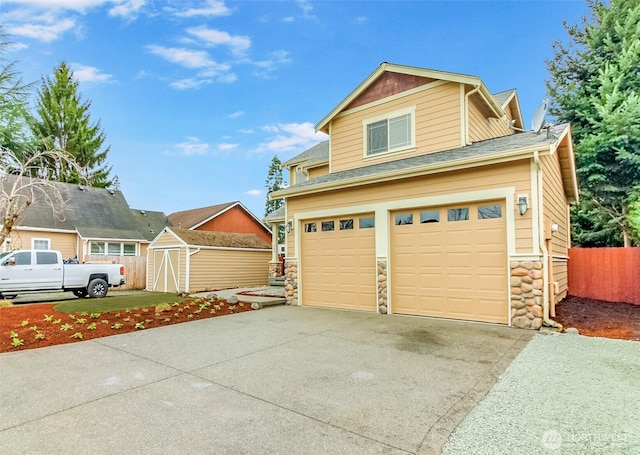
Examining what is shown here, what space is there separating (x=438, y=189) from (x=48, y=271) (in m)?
13.4

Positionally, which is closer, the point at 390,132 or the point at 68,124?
the point at 390,132

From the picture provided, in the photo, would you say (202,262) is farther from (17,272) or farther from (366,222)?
(366,222)

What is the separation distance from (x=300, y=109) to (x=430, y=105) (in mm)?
10127

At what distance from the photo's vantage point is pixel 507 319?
647 cm

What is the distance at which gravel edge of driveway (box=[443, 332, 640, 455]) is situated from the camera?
8.45ft

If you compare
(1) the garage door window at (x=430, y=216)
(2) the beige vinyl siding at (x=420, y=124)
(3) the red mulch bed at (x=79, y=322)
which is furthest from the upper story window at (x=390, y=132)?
(3) the red mulch bed at (x=79, y=322)

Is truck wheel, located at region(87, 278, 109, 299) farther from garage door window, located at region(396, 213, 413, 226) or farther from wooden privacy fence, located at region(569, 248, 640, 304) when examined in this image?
wooden privacy fence, located at region(569, 248, 640, 304)

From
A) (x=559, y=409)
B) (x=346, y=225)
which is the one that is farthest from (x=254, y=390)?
(x=346, y=225)

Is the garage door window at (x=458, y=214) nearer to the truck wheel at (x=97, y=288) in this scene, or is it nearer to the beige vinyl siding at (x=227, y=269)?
the beige vinyl siding at (x=227, y=269)

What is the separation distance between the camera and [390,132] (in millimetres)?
10062

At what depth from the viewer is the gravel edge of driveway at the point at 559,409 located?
101 inches

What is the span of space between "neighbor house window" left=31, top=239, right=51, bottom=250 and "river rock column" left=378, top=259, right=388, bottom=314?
1897 cm

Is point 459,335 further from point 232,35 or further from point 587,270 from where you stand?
point 232,35

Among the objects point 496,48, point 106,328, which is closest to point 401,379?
point 106,328
